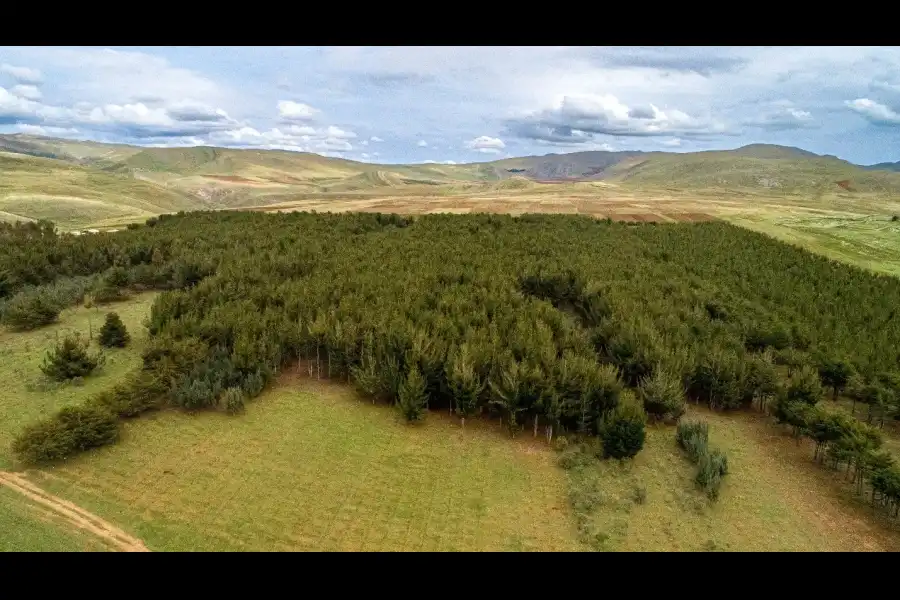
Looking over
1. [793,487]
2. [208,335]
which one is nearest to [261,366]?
[208,335]

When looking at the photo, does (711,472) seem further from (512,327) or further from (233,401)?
(233,401)

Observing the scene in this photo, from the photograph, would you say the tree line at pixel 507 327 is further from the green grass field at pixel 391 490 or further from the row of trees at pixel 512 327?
the green grass field at pixel 391 490

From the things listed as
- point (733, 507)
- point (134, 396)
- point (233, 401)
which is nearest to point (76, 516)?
point (134, 396)

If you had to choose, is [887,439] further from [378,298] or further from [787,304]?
[378,298]

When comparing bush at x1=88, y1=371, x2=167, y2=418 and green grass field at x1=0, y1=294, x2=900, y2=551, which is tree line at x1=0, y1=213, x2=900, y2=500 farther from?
green grass field at x1=0, y1=294, x2=900, y2=551

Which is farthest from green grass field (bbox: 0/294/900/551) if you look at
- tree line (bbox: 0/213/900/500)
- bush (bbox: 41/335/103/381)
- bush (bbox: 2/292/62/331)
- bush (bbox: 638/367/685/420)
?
bush (bbox: 2/292/62/331)
